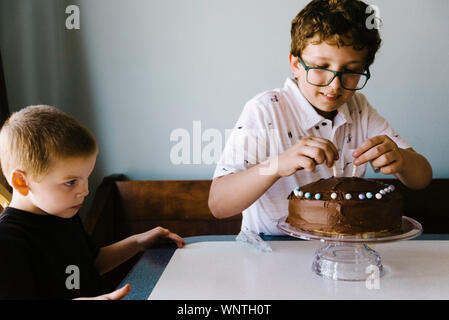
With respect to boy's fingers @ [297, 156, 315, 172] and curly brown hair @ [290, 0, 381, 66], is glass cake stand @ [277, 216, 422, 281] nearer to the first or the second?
boy's fingers @ [297, 156, 315, 172]

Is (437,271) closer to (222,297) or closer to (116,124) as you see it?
(222,297)

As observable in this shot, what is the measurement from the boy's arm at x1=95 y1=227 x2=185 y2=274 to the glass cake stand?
367mm

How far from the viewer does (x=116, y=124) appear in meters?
2.19

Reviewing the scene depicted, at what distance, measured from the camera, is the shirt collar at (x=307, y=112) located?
1510 mm

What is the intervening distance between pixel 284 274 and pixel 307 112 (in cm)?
65

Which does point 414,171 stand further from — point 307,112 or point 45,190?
point 45,190

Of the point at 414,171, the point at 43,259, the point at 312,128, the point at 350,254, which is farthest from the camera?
the point at 312,128

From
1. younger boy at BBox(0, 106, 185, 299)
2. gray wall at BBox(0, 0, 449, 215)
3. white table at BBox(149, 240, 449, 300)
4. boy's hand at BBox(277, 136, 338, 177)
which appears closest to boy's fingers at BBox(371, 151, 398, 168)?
boy's hand at BBox(277, 136, 338, 177)

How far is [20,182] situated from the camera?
1.04m

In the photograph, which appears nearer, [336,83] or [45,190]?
[45,190]

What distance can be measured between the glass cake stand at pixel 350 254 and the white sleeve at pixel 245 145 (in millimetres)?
317

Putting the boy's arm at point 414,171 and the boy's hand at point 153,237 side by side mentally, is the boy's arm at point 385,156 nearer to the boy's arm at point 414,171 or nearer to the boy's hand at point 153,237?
the boy's arm at point 414,171

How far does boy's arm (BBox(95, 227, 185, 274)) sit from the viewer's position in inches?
51.8

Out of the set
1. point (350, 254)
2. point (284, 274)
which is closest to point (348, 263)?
point (350, 254)
